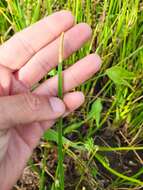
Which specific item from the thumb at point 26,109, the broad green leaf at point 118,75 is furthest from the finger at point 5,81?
the broad green leaf at point 118,75

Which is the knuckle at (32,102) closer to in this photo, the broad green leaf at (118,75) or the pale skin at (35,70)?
the pale skin at (35,70)

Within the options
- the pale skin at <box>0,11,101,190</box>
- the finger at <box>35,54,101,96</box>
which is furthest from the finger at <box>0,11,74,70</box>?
the finger at <box>35,54,101,96</box>

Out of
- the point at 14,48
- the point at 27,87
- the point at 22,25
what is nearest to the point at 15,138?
the point at 27,87

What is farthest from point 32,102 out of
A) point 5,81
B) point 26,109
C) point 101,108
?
point 101,108

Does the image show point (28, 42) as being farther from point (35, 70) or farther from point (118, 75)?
point (118, 75)

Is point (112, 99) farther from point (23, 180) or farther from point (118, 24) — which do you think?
point (23, 180)
